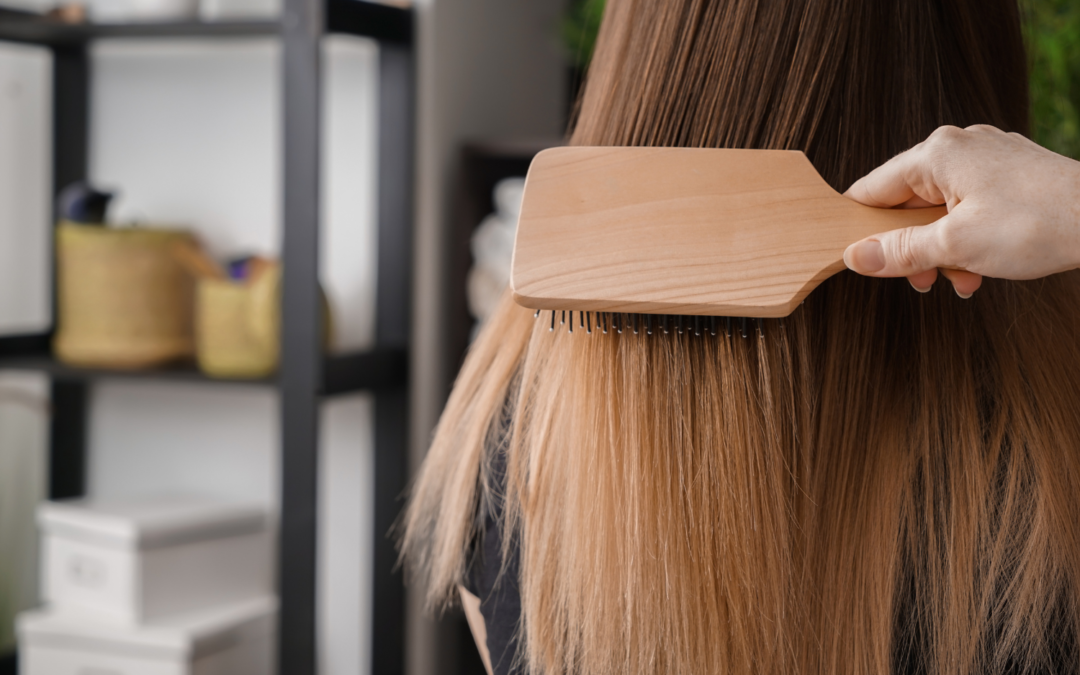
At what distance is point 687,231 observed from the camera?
0.49 meters

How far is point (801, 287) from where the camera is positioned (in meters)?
0.47

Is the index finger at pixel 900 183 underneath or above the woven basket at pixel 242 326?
above

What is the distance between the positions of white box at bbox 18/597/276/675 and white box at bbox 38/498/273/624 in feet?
0.08

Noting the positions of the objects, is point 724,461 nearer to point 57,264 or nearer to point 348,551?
point 348,551

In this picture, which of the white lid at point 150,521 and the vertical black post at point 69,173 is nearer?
the white lid at point 150,521

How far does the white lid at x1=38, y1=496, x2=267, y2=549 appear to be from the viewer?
1.36 metres

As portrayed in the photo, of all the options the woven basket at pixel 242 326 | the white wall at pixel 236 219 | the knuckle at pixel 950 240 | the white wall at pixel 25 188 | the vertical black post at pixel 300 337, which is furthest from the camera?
the white wall at pixel 25 188

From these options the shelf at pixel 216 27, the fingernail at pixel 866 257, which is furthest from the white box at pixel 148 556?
the fingernail at pixel 866 257

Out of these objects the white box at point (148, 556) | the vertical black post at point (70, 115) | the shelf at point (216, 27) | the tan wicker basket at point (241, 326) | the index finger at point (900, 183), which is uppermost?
the shelf at point (216, 27)

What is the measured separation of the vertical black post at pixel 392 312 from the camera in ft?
4.59

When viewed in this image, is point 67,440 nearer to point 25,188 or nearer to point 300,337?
point 25,188

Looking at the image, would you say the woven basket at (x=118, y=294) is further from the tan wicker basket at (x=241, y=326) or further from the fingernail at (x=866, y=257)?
the fingernail at (x=866, y=257)

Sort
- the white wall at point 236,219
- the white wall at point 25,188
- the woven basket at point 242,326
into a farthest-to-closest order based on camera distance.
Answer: the white wall at point 25,188 < the white wall at point 236,219 < the woven basket at point 242,326

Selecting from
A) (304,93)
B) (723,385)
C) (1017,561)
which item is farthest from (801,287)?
(304,93)
